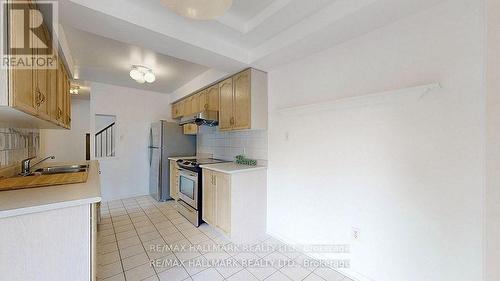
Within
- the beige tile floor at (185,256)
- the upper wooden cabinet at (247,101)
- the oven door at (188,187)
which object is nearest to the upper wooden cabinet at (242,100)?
the upper wooden cabinet at (247,101)

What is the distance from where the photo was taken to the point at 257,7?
176 cm

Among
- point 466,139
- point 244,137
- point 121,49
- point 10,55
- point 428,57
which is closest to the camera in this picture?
point 10,55

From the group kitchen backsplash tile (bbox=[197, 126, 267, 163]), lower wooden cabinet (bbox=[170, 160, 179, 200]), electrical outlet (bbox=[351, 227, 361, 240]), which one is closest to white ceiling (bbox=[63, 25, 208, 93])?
kitchen backsplash tile (bbox=[197, 126, 267, 163])

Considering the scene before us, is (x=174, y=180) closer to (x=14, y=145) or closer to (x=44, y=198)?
(x=14, y=145)

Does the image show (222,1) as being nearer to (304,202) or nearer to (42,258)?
(42,258)

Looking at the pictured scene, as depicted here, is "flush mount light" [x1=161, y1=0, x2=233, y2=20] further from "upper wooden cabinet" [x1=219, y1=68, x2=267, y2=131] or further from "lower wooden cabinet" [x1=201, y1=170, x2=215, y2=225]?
"lower wooden cabinet" [x1=201, y1=170, x2=215, y2=225]

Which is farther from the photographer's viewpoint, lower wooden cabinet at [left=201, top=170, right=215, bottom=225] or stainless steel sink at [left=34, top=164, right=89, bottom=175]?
lower wooden cabinet at [left=201, top=170, right=215, bottom=225]

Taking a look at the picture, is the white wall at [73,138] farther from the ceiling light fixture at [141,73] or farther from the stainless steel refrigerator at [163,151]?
the ceiling light fixture at [141,73]

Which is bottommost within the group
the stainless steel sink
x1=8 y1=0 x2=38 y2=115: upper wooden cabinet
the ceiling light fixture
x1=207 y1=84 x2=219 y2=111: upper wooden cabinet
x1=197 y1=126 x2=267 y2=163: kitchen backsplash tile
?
the stainless steel sink

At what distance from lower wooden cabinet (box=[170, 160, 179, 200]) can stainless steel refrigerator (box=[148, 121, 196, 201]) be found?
112 millimetres

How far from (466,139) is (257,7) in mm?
1834

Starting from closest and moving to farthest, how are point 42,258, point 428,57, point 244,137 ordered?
point 42,258 < point 428,57 < point 244,137

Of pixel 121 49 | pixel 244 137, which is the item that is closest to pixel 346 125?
pixel 244 137

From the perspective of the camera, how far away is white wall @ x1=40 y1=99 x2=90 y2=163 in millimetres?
5191
